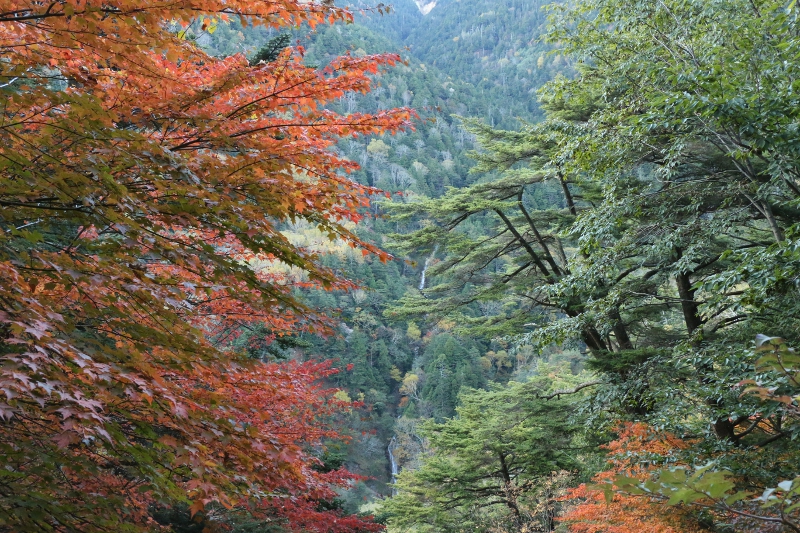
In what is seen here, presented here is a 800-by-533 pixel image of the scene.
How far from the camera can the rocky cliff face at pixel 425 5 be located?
15762 centimetres

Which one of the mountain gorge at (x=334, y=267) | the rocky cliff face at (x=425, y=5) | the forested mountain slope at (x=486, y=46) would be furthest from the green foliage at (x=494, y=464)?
the rocky cliff face at (x=425, y=5)

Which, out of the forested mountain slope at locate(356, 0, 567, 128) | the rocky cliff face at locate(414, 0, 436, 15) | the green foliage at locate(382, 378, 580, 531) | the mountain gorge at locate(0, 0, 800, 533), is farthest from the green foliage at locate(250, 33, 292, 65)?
the rocky cliff face at locate(414, 0, 436, 15)

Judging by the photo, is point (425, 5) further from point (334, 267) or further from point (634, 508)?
point (634, 508)

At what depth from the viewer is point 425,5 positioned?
16075 cm

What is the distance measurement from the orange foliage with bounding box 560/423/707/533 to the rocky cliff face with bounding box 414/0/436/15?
16814 centimetres

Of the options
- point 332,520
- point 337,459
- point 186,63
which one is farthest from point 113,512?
point 337,459

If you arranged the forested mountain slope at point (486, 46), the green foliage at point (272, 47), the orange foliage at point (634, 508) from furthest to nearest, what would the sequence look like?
the forested mountain slope at point (486, 46) → the green foliage at point (272, 47) → the orange foliage at point (634, 508)

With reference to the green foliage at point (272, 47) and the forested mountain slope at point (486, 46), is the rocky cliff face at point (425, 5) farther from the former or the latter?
the green foliage at point (272, 47)

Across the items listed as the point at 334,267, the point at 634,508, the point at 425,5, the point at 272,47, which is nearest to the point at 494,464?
the point at 634,508

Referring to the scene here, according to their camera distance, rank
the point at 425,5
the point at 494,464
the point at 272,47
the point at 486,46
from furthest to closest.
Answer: the point at 425,5 → the point at 486,46 → the point at 494,464 → the point at 272,47

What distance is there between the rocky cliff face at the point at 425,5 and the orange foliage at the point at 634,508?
6619 inches

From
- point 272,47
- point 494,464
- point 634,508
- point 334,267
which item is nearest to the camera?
point 334,267

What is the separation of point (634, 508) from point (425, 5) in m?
175

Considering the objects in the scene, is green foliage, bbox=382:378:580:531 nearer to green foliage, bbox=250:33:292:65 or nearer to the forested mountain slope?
green foliage, bbox=250:33:292:65
